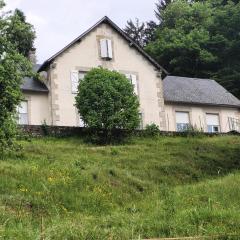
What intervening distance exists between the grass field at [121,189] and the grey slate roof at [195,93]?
9.17 metres

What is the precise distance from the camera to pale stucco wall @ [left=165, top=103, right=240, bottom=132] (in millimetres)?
42062

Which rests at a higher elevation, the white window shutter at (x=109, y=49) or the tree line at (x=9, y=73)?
the white window shutter at (x=109, y=49)

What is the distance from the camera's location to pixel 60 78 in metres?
38.7

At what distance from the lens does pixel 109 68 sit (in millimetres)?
40500

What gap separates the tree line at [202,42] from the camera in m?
53.1

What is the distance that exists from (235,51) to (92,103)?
22957 millimetres

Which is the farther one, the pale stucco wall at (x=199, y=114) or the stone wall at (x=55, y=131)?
the pale stucco wall at (x=199, y=114)

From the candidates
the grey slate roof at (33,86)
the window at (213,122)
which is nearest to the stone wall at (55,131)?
the grey slate roof at (33,86)

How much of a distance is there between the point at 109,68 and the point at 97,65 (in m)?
0.89

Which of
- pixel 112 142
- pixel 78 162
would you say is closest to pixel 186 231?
pixel 78 162

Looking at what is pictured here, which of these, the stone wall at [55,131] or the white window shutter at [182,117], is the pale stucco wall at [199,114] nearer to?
the white window shutter at [182,117]

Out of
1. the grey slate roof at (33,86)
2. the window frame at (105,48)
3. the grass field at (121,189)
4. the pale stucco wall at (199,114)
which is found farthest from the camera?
the pale stucco wall at (199,114)

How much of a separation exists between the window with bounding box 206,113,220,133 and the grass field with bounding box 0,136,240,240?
9210 millimetres

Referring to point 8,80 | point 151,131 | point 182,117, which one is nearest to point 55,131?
point 151,131
